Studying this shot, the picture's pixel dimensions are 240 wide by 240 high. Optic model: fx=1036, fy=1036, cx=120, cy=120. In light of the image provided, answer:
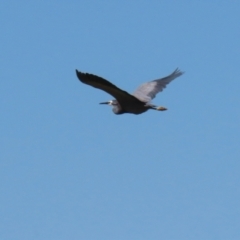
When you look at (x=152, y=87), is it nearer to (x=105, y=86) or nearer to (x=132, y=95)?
(x=132, y=95)

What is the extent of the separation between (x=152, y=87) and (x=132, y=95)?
4344mm

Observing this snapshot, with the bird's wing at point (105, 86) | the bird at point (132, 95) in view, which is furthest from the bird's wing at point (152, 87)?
the bird's wing at point (105, 86)

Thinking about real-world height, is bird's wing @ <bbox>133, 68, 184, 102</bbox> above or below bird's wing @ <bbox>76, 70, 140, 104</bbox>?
above

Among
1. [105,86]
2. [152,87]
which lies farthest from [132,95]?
[152,87]

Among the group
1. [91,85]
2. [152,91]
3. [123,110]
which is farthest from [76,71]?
[152,91]

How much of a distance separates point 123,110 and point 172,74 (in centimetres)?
536

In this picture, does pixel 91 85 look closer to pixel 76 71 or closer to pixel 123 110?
pixel 76 71

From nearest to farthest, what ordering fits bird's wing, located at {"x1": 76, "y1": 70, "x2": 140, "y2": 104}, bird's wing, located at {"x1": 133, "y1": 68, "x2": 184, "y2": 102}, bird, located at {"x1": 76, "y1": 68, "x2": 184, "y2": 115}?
bird's wing, located at {"x1": 76, "y1": 70, "x2": 140, "y2": 104}, bird, located at {"x1": 76, "y1": 68, "x2": 184, "y2": 115}, bird's wing, located at {"x1": 133, "y1": 68, "x2": 184, "y2": 102}

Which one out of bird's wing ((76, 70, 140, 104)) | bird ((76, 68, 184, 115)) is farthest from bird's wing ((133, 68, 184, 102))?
bird's wing ((76, 70, 140, 104))

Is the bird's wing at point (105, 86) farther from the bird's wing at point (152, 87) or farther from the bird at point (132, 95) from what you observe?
the bird's wing at point (152, 87)

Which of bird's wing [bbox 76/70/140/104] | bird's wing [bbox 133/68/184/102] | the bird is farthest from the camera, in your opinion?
bird's wing [bbox 133/68/184/102]

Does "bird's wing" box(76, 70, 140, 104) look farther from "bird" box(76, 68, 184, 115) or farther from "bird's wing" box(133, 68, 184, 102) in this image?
"bird's wing" box(133, 68, 184, 102)

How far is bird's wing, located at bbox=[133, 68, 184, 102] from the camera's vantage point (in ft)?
111

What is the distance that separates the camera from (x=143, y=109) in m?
31.5
